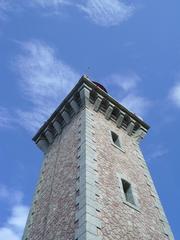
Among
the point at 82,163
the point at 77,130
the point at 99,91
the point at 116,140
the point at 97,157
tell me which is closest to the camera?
the point at 82,163

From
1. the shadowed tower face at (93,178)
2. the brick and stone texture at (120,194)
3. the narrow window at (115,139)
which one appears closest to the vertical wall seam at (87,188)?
the shadowed tower face at (93,178)

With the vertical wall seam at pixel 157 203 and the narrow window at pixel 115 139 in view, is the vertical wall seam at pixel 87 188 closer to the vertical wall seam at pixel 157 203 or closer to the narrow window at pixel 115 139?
the narrow window at pixel 115 139

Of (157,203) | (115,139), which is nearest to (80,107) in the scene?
(115,139)

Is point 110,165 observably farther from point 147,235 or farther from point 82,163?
point 147,235

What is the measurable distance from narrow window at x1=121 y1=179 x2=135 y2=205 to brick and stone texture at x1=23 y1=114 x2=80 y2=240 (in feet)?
5.91

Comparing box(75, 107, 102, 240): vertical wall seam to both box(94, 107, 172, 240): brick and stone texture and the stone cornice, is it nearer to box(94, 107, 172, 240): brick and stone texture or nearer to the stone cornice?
box(94, 107, 172, 240): brick and stone texture

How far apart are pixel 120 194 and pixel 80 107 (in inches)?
202

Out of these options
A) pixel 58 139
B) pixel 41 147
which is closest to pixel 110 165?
pixel 58 139

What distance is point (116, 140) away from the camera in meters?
14.3

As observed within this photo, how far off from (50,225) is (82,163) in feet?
6.63

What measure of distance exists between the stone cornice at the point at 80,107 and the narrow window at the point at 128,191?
13.5 ft

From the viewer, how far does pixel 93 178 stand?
10039mm

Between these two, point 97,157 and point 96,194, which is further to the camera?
point 97,157

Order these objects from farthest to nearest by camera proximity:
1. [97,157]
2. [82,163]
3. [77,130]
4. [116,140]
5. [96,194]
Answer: [116,140] < [77,130] < [97,157] < [82,163] < [96,194]
